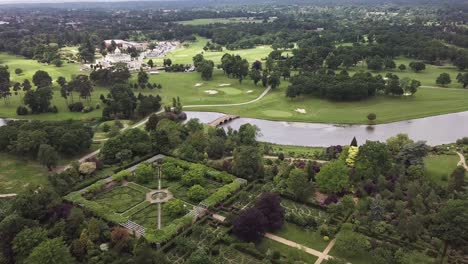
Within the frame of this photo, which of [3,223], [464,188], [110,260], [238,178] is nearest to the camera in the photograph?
[110,260]

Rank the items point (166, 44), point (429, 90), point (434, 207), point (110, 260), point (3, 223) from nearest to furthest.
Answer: point (110, 260) → point (3, 223) → point (434, 207) → point (429, 90) → point (166, 44)

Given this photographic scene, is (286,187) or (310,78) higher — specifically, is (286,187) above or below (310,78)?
below

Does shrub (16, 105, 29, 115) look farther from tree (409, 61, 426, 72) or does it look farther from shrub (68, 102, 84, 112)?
tree (409, 61, 426, 72)

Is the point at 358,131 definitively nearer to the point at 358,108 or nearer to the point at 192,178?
the point at 358,108

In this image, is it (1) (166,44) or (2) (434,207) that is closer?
(2) (434,207)

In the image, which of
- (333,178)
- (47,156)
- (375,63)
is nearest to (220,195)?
(333,178)

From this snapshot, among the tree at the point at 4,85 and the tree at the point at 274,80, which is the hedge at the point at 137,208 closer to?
the tree at the point at 274,80

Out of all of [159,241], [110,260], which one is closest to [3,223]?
[110,260]

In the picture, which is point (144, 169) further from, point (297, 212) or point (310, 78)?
point (310, 78)
